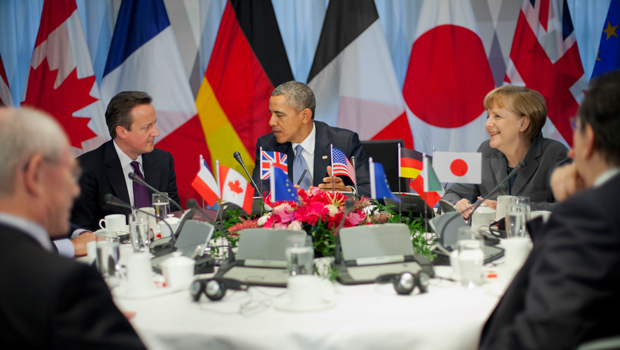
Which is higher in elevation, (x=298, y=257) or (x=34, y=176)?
(x=34, y=176)

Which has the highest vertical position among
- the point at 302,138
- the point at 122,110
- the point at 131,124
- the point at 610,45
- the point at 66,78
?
the point at 610,45

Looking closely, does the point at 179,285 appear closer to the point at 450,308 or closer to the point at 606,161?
the point at 450,308

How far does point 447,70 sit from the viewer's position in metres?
4.73

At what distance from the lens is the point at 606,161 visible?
1048 mm

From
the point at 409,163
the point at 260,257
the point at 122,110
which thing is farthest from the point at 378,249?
the point at 122,110

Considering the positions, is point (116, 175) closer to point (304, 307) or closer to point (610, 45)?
point (304, 307)

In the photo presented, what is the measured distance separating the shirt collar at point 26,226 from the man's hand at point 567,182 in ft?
4.51

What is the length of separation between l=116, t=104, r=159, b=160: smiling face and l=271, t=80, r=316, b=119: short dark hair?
3.41ft

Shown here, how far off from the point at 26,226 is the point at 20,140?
18cm

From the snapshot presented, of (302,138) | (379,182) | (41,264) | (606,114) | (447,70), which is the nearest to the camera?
(41,264)

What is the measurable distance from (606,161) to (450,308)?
60 centimetres

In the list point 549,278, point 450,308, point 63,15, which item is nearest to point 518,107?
point 450,308

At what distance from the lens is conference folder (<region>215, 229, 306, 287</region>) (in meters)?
1.70

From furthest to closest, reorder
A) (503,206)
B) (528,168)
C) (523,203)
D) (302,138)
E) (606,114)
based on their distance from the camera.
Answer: (302,138) → (528,168) → (503,206) → (523,203) → (606,114)
